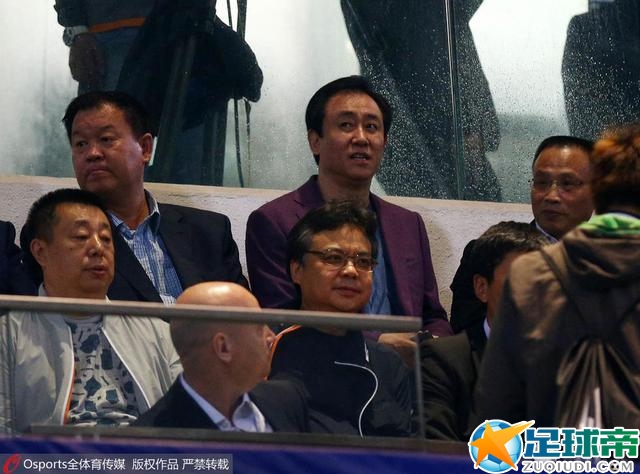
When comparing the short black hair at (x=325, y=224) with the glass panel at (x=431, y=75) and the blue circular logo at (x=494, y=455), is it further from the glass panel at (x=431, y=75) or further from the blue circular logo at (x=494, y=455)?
the glass panel at (x=431, y=75)

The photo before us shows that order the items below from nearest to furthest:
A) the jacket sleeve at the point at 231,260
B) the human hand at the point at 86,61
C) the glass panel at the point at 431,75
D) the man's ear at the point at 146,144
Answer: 1. the jacket sleeve at the point at 231,260
2. the man's ear at the point at 146,144
3. the human hand at the point at 86,61
4. the glass panel at the point at 431,75

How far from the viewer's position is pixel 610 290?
330cm

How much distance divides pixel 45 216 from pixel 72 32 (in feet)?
5.85

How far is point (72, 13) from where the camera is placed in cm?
654

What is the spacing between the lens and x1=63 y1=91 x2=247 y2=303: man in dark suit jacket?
5238 millimetres

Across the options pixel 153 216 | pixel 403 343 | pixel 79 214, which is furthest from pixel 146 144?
pixel 403 343

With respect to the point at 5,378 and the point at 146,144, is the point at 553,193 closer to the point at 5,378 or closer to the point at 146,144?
the point at 146,144

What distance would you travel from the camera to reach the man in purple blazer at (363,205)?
17.4 feet

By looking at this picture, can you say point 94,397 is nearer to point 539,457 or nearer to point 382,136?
point 539,457

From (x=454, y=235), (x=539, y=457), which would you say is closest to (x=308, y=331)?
(x=539, y=457)

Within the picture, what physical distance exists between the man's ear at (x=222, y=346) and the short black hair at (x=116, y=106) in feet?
6.55

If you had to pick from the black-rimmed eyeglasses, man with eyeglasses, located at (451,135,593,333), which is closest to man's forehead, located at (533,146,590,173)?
man with eyeglasses, located at (451,135,593,333)

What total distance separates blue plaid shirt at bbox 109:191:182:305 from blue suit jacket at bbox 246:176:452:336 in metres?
0.27

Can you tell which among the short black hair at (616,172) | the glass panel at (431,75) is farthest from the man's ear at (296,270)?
the glass panel at (431,75)
